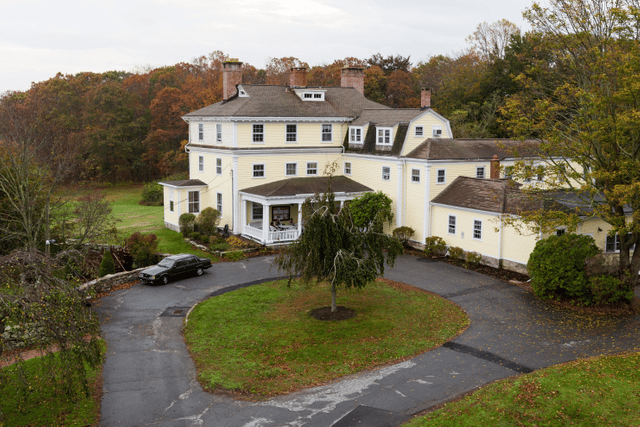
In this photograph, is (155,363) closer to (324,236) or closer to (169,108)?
(324,236)

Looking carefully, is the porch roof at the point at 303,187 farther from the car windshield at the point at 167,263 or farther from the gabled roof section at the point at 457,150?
the car windshield at the point at 167,263

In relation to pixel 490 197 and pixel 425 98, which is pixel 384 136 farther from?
pixel 490 197

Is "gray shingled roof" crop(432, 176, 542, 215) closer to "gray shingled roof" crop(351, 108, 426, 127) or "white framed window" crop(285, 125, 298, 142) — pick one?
"gray shingled roof" crop(351, 108, 426, 127)

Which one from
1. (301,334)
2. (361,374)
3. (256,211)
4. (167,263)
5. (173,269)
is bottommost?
(361,374)

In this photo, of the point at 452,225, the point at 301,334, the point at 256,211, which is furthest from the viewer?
the point at 256,211

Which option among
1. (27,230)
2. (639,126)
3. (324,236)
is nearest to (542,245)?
(639,126)

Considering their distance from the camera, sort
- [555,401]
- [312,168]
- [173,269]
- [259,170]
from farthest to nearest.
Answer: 1. [312,168]
2. [259,170]
3. [173,269]
4. [555,401]

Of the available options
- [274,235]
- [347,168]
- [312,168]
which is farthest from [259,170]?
[347,168]
